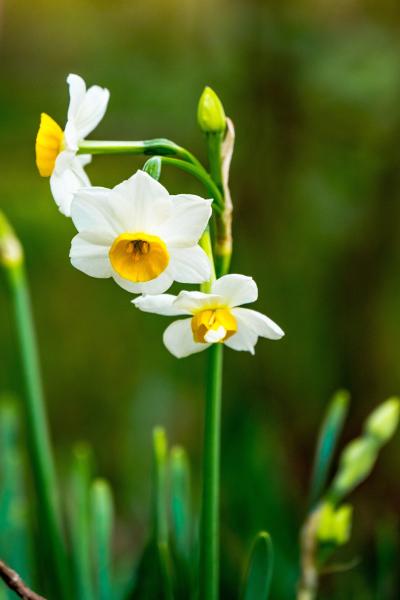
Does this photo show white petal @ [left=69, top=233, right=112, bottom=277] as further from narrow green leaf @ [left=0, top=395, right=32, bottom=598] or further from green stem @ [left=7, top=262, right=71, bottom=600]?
narrow green leaf @ [left=0, top=395, right=32, bottom=598]

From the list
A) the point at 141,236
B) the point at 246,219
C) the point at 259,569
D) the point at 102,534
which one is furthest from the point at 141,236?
the point at 246,219

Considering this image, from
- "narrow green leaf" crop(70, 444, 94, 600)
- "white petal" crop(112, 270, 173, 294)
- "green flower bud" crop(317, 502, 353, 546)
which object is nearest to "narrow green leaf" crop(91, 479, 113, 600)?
"narrow green leaf" crop(70, 444, 94, 600)

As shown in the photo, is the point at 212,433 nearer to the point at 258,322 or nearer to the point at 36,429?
the point at 258,322

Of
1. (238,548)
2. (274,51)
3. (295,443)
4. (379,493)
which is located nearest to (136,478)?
(295,443)

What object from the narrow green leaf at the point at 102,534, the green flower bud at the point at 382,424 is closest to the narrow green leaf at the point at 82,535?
the narrow green leaf at the point at 102,534

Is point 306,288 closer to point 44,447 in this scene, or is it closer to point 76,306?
point 76,306
